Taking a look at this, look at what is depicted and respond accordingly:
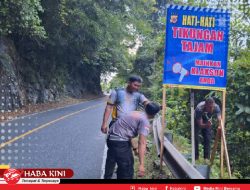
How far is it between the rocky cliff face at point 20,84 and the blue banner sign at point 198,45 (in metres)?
6.07

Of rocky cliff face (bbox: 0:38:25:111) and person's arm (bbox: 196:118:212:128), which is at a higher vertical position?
rocky cliff face (bbox: 0:38:25:111)

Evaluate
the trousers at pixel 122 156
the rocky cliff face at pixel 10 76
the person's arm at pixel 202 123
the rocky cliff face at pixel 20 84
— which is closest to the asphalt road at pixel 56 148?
the trousers at pixel 122 156

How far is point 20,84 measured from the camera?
63.0ft

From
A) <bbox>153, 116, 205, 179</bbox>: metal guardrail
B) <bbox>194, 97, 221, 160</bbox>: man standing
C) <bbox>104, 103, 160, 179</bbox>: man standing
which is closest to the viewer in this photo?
<bbox>153, 116, 205, 179</bbox>: metal guardrail

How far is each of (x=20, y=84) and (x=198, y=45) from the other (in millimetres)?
14550

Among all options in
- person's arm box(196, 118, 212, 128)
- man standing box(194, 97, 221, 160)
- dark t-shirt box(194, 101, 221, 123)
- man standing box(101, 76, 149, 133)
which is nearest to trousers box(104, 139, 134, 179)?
man standing box(101, 76, 149, 133)

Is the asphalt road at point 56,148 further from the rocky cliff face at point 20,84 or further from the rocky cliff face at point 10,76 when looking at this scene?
the rocky cliff face at point 10,76

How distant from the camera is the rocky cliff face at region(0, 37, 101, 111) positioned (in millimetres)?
15734

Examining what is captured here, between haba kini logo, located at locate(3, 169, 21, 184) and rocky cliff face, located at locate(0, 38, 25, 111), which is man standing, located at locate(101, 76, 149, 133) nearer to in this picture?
haba kini logo, located at locate(3, 169, 21, 184)

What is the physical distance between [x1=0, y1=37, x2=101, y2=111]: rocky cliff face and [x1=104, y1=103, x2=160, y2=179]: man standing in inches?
245

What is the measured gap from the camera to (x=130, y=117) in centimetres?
503

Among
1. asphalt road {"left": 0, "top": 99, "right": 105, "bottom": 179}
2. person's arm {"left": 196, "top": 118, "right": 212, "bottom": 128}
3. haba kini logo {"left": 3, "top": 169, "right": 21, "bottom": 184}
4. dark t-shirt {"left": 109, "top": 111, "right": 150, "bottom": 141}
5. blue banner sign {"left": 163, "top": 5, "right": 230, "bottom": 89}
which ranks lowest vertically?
asphalt road {"left": 0, "top": 99, "right": 105, "bottom": 179}

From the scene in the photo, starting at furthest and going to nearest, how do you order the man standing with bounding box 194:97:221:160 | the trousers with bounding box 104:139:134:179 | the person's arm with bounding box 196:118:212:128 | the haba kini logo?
the person's arm with bounding box 196:118:212:128 < the man standing with bounding box 194:97:221:160 < the trousers with bounding box 104:139:134:179 < the haba kini logo

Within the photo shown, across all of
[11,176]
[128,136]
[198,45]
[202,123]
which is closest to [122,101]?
[128,136]
